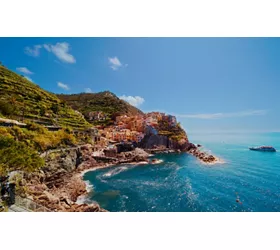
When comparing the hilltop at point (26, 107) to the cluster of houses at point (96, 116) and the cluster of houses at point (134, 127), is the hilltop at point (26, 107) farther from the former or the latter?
the cluster of houses at point (96, 116)

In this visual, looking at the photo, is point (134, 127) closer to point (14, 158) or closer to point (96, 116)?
point (96, 116)

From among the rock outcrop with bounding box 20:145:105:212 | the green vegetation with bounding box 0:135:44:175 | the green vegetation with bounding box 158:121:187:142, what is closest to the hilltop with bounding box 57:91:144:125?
the green vegetation with bounding box 158:121:187:142

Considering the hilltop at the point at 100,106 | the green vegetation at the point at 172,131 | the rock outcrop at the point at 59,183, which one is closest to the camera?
the rock outcrop at the point at 59,183

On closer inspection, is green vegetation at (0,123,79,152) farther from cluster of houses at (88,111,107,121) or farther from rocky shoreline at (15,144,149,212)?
cluster of houses at (88,111,107,121)

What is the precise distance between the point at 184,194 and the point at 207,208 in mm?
2936

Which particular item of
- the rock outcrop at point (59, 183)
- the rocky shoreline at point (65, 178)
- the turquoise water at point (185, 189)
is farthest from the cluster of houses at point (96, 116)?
the turquoise water at point (185, 189)

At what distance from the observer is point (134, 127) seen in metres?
50.1

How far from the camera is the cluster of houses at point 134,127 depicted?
146 ft

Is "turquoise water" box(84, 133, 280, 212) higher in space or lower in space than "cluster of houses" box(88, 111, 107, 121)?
lower

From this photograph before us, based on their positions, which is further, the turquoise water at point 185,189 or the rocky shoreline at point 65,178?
the turquoise water at point 185,189

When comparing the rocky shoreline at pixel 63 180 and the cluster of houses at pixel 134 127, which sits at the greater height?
the cluster of houses at pixel 134 127

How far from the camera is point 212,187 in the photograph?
59.3 ft

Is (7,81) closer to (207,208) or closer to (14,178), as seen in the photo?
(14,178)

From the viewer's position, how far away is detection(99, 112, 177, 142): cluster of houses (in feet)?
146
